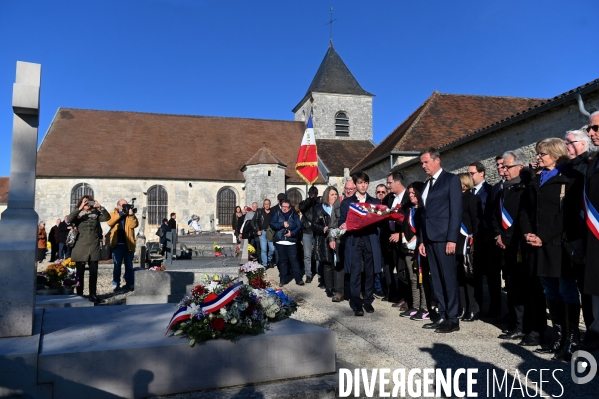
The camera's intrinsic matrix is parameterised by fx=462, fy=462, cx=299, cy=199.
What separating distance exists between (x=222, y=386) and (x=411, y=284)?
11.7ft

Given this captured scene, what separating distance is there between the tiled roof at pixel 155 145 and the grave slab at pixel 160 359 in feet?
97.6

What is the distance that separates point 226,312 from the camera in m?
3.96

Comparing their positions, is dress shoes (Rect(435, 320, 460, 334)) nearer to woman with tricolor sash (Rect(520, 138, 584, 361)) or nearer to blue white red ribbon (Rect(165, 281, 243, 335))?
woman with tricolor sash (Rect(520, 138, 584, 361))

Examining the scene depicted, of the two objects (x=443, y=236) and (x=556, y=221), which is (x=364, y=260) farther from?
(x=556, y=221)

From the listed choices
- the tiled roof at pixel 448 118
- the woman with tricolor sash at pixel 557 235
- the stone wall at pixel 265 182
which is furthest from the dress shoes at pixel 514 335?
the stone wall at pixel 265 182

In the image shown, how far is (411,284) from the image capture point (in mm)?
6477

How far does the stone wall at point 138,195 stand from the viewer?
101 ft

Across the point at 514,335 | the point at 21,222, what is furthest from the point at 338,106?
the point at 21,222

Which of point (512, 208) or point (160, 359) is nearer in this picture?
point (160, 359)

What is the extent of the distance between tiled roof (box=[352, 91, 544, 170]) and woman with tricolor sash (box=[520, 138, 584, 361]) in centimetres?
1377

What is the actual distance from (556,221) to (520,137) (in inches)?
357

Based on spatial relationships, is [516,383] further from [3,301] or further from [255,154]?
[255,154]

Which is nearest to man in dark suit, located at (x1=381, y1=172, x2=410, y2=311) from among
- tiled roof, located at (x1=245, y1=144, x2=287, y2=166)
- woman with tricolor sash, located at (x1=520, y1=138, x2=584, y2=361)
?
woman with tricolor sash, located at (x1=520, y1=138, x2=584, y2=361)

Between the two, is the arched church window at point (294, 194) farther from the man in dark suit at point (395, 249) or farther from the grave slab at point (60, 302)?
the grave slab at point (60, 302)
